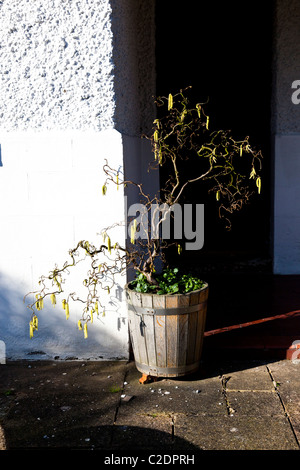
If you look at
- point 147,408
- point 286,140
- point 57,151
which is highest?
point 286,140

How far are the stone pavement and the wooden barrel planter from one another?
0.16 metres

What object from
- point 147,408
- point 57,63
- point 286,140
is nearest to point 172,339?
point 147,408

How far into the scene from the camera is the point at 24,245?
4.42 metres

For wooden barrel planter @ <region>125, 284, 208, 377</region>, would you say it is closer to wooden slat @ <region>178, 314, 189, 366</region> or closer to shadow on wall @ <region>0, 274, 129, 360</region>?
wooden slat @ <region>178, 314, 189, 366</region>

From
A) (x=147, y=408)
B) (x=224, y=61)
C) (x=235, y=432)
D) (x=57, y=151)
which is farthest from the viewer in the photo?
(x=224, y=61)

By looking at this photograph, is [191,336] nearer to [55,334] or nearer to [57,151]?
[55,334]

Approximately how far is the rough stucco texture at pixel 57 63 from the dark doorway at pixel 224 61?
239 centimetres

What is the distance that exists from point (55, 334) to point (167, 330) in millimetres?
1149

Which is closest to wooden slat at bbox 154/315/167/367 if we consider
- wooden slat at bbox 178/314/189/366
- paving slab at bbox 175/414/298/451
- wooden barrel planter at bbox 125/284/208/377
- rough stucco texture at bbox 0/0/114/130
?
wooden barrel planter at bbox 125/284/208/377

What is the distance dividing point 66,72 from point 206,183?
3344 millimetres

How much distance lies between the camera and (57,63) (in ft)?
13.7

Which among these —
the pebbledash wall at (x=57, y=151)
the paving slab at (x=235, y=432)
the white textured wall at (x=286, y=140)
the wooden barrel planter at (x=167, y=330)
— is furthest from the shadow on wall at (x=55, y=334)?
the white textured wall at (x=286, y=140)

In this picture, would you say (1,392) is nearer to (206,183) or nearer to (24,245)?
(24,245)

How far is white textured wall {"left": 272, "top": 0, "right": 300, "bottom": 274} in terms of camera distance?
5957 millimetres
